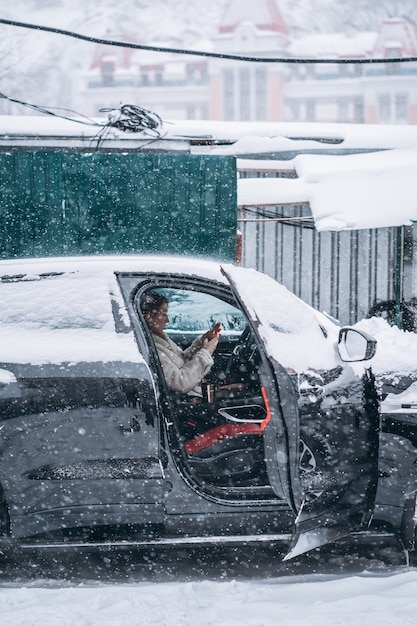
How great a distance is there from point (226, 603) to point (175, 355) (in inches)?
65.8

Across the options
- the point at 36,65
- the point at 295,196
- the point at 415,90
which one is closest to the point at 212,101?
the point at 415,90

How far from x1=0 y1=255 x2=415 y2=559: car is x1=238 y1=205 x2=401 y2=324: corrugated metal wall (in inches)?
329

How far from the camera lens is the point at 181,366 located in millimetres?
4844

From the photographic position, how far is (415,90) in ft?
205

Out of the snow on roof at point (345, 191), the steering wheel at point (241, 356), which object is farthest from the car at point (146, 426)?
the snow on roof at point (345, 191)

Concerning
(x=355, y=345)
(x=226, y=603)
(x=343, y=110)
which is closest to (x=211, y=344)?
(x=355, y=345)

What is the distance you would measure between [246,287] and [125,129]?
742 cm

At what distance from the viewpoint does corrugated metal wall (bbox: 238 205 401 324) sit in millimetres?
12312

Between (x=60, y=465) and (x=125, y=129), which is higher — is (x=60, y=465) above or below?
below

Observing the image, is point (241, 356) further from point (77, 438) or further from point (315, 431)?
point (77, 438)

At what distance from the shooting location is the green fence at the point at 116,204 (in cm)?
1029

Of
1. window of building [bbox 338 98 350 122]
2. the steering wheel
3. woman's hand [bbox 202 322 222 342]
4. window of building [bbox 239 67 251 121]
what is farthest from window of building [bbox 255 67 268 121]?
woman's hand [bbox 202 322 222 342]

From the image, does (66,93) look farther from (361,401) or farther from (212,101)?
(361,401)

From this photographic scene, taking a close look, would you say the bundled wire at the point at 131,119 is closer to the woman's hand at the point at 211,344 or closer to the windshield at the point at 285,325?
the woman's hand at the point at 211,344
